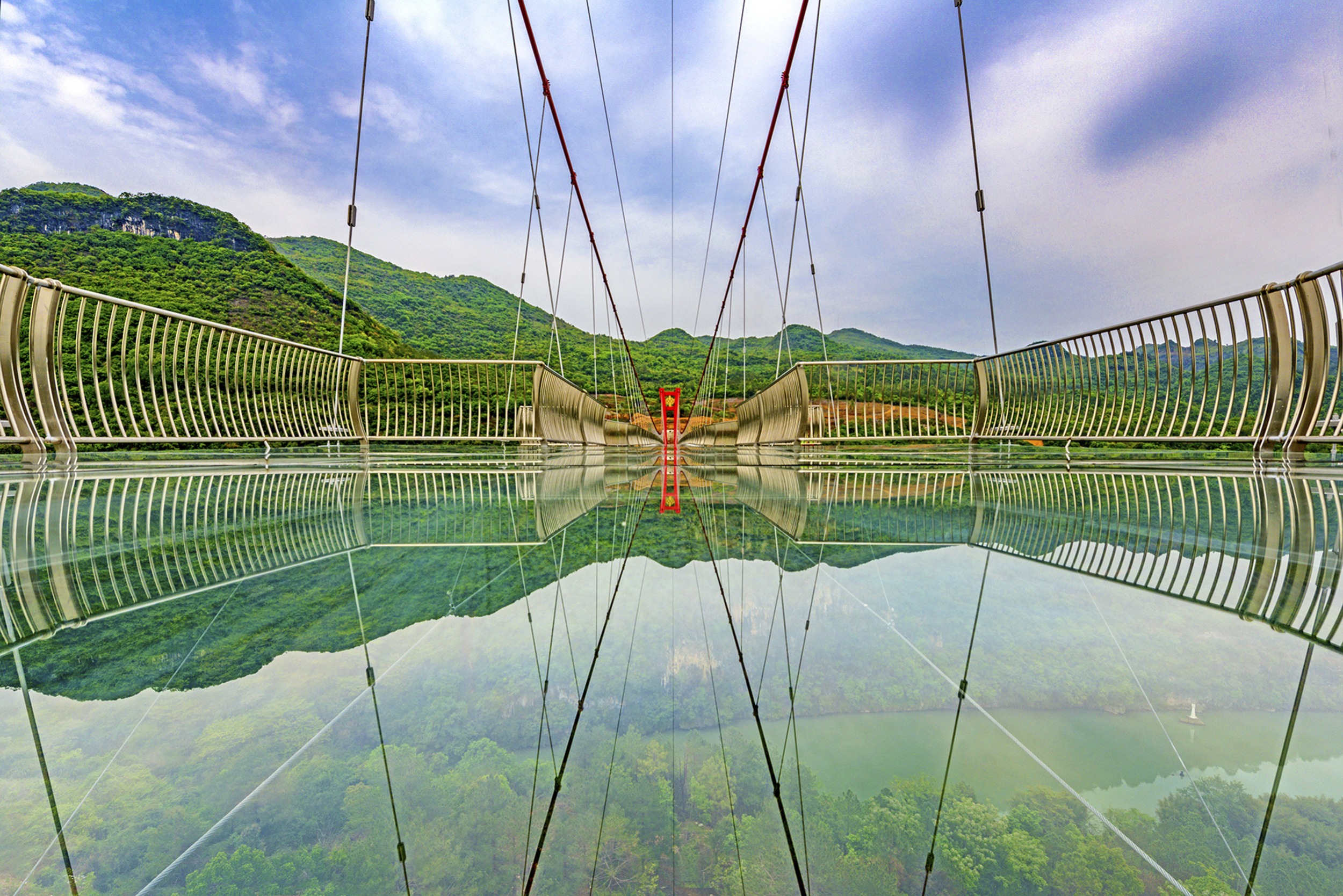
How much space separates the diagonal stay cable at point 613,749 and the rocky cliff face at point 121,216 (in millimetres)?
43540

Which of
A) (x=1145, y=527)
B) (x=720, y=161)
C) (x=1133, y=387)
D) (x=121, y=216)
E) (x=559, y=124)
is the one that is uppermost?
(x=121, y=216)

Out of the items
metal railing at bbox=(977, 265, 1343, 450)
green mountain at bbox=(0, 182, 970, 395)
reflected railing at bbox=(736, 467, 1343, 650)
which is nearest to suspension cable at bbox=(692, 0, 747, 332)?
green mountain at bbox=(0, 182, 970, 395)

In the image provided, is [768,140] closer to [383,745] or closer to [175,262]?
[383,745]

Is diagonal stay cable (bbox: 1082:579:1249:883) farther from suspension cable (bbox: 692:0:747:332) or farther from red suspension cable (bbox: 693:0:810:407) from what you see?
suspension cable (bbox: 692:0:747:332)

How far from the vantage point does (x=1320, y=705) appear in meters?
0.55

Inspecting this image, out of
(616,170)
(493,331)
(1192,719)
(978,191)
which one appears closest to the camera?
(1192,719)

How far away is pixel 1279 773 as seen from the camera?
1.46ft

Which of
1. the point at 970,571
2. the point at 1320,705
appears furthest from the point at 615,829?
the point at 970,571

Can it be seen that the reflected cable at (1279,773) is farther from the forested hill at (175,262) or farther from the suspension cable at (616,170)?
the forested hill at (175,262)

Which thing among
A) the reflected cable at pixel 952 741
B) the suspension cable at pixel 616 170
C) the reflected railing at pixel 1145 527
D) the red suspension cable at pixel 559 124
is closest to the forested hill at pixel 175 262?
the suspension cable at pixel 616 170

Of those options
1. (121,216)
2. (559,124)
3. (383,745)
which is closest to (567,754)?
(383,745)

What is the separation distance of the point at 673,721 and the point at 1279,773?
459 millimetres

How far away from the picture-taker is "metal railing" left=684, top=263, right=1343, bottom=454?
3441mm

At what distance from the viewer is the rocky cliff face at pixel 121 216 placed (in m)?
31.1
